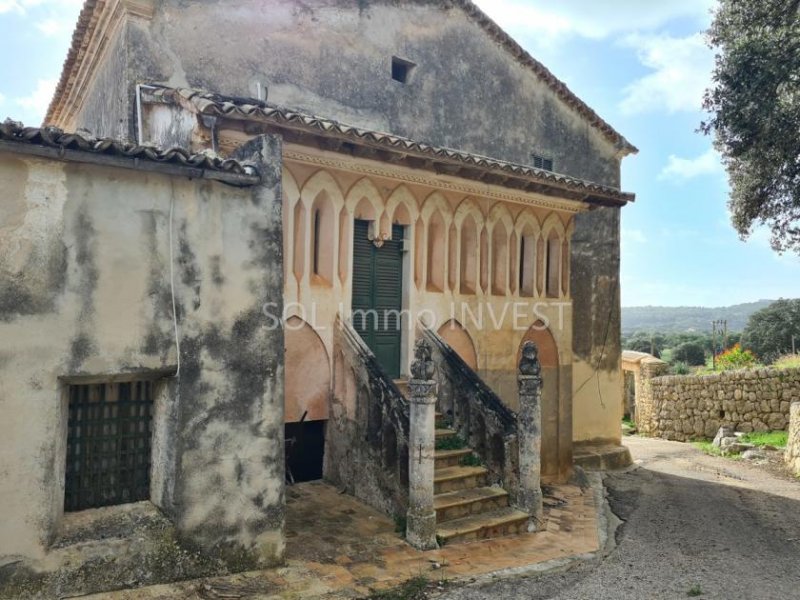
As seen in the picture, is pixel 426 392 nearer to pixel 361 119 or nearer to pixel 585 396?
pixel 361 119

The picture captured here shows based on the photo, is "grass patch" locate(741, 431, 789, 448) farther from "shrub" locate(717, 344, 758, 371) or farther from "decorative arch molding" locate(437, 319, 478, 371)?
"decorative arch molding" locate(437, 319, 478, 371)

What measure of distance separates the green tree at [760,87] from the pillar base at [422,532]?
37.9 ft

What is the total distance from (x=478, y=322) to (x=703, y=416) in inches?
508

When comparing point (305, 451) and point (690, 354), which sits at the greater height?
point (690, 354)

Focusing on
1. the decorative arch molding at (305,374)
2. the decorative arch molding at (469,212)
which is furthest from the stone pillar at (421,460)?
the decorative arch molding at (469,212)

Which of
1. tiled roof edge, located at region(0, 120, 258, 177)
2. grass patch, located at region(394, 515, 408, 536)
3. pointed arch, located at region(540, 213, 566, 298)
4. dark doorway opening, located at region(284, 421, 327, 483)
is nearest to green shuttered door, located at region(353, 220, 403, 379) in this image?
dark doorway opening, located at region(284, 421, 327, 483)

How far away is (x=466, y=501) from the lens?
8.16 metres

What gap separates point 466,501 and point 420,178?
4.84 metres

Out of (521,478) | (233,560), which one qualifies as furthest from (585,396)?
(233,560)

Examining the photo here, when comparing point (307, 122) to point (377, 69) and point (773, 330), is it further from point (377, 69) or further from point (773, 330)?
point (773, 330)

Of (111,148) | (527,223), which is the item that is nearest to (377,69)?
(527,223)

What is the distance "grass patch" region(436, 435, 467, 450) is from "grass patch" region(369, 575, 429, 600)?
2.75 m

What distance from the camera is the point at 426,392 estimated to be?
751 cm

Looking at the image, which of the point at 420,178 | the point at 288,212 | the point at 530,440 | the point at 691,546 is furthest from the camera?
the point at 420,178
